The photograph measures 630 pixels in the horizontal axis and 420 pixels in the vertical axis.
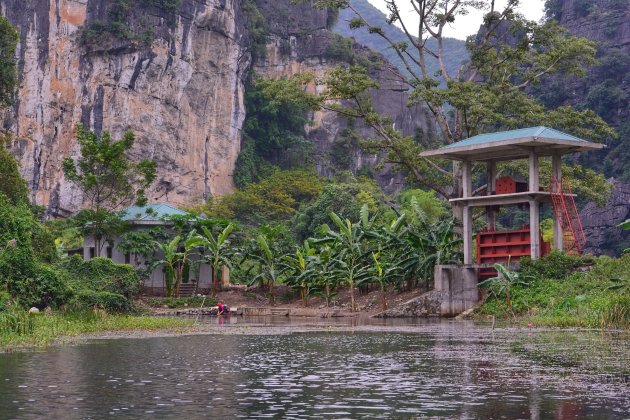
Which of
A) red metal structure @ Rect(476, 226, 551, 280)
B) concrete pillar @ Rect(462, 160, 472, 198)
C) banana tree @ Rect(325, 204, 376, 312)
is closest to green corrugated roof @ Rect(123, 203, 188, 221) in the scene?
banana tree @ Rect(325, 204, 376, 312)

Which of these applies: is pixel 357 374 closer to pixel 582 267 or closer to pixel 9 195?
pixel 582 267

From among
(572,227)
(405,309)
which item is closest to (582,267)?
(572,227)

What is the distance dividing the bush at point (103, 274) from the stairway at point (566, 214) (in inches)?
538

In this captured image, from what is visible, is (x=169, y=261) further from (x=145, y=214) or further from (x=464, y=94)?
(x=464, y=94)

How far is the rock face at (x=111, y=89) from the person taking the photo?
67938 mm

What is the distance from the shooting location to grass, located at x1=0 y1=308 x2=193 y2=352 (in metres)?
16.1

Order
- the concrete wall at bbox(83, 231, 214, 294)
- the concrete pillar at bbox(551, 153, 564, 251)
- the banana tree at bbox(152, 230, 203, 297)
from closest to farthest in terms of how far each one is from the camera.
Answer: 1. the concrete pillar at bbox(551, 153, 564, 251)
2. the banana tree at bbox(152, 230, 203, 297)
3. the concrete wall at bbox(83, 231, 214, 294)

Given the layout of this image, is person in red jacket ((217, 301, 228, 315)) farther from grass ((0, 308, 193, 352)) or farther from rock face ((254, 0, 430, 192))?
rock face ((254, 0, 430, 192))

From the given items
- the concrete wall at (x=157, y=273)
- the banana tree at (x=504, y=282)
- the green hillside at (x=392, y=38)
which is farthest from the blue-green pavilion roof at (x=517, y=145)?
the green hillside at (x=392, y=38)

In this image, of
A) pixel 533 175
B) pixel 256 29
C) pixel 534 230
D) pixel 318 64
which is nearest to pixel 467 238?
pixel 534 230

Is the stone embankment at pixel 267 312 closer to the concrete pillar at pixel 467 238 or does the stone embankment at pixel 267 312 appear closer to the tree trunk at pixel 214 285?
the tree trunk at pixel 214 285

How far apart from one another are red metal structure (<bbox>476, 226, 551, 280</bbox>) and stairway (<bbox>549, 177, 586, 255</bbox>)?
755mm

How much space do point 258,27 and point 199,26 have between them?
9897 mm

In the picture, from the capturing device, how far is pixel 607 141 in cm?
7894
